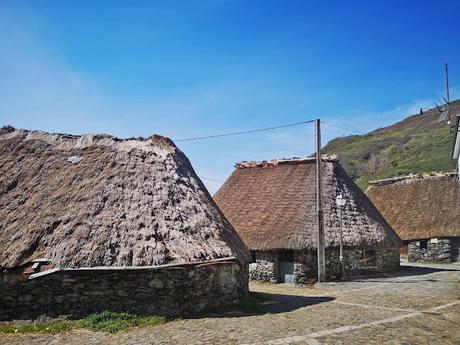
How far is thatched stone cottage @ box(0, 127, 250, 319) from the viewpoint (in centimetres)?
1035

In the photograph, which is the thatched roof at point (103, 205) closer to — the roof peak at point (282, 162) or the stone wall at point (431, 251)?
the roof peak at point (282, 162)

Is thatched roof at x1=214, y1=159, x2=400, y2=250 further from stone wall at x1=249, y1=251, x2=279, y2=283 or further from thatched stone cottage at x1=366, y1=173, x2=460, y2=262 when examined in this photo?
thatched stone cottage at x1=366, y1=173, x2=460, y2=262

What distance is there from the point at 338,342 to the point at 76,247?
6.47m

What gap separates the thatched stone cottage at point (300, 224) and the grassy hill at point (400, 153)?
1190 inches

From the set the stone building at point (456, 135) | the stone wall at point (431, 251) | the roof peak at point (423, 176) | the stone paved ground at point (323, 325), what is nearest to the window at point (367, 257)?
the stone paved ground at point (323, 325)

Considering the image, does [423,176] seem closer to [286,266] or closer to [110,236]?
[286,266]

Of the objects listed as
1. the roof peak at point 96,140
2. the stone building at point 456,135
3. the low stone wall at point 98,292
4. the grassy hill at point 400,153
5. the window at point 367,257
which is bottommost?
the low stone wall at point 98,292

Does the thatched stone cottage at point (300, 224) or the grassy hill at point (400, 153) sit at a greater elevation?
the grassy hill at point (400, 153)

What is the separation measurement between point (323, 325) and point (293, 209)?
10852mm

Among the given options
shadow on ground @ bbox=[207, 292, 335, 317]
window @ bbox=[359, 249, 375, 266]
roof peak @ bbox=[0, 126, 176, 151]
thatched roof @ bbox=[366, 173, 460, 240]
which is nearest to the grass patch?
shadow on ground @ bbox=[207, 292, 335, 317]

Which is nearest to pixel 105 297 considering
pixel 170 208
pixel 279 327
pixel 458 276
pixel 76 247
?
pixel 76 247

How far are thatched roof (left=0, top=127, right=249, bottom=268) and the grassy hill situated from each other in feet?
137

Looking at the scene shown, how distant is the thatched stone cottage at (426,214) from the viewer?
2744 centimetres

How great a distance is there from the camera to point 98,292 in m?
10.4
